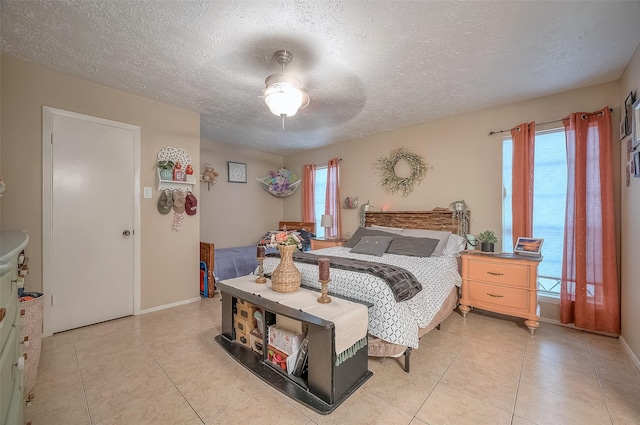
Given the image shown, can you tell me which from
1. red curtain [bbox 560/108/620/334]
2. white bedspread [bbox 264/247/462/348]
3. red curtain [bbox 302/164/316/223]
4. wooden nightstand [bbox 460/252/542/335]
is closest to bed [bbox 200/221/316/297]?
white bedspread [bbox 264/247/462/348]

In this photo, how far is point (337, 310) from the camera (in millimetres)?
1735

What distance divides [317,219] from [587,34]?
420cm

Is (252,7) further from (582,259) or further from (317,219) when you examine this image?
(317,219)

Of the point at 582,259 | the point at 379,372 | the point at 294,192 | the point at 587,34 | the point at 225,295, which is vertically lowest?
the point at 379,372

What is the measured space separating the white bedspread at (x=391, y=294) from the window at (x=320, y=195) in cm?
254

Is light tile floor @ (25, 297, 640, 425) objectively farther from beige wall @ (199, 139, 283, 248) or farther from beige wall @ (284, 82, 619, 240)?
beige wall @ (199, 139, 283, 248)

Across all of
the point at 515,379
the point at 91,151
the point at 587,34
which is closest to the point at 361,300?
the point at 515,379

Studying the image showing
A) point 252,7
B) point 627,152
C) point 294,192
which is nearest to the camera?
point 252,7

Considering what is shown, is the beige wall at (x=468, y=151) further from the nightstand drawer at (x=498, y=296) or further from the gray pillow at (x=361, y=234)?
the nightstand drawer at (x=498, y=296)

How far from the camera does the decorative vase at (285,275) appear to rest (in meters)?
A: 2.08

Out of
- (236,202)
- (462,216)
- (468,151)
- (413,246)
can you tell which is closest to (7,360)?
(413,246)

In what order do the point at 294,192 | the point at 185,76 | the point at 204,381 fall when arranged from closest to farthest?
1. the point at 204,381
2. the point at 185,76
3. the point at 294,192

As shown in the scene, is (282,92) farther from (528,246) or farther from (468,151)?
(528,246)

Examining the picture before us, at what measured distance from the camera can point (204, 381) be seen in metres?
1.84
